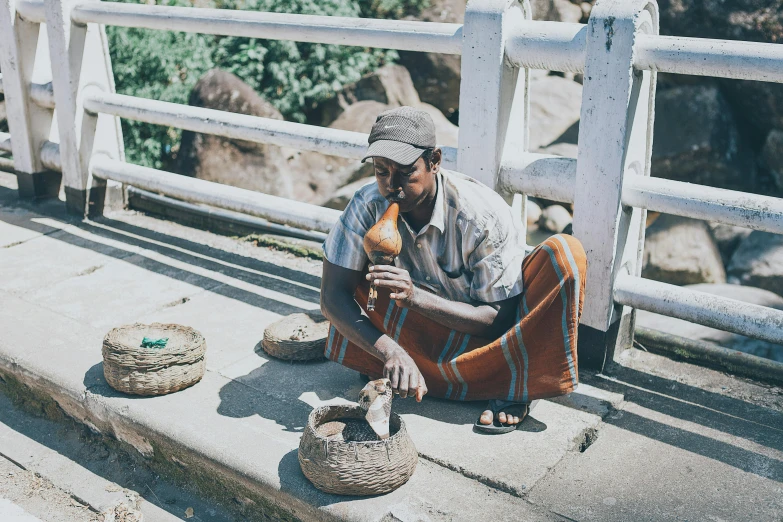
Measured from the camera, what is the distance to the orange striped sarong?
9.55 ft

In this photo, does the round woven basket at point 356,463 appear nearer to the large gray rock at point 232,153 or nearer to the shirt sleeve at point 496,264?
the shirt sleeve at point 496,264

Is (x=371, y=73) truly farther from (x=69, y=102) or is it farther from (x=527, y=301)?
(x=527, y=301)

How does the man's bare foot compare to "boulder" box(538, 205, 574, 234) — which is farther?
"boulder" box(538, 205, 574, 234)

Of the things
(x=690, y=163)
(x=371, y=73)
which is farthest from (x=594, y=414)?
(x=371, y=73)

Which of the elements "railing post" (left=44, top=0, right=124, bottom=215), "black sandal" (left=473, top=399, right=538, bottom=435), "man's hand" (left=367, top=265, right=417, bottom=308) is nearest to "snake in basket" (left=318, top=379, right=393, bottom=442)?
"man's hand" (left=367, top=265, right=417, bottom=308)

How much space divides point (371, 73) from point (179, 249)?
570 cm

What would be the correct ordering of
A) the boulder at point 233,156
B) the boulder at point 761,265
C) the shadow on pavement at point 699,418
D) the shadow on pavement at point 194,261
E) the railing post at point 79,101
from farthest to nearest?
1. the boulder at point 761,265
2. the boulder at point 233,156
3. the railing post at point 79,101
4. the shadow on pavement at point 194,261
5. the shadow on pavement at point 699,418

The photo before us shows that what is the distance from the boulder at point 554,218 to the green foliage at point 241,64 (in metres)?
2.64

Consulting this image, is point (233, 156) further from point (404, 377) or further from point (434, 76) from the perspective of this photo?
point (404, 377)

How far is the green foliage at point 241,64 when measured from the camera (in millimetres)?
8570

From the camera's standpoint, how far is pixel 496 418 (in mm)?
3016

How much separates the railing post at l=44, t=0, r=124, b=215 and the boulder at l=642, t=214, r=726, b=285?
5.09 m

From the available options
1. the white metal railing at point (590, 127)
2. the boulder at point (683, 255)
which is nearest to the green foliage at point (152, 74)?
the white metal railing at point (590, 127)

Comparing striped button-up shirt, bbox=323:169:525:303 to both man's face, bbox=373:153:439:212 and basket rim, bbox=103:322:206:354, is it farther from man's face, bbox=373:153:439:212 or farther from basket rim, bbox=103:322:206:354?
basket rim, bbox=103:322:206:354
